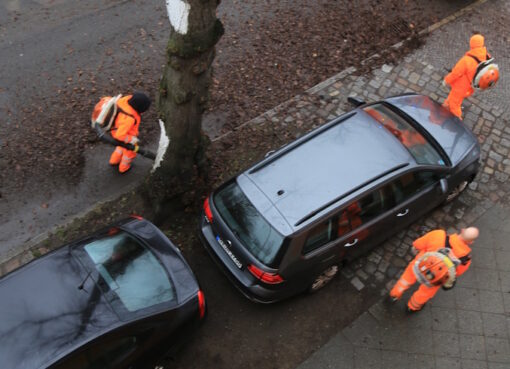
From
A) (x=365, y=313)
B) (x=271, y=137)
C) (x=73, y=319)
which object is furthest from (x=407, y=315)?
(x=73, y=319)

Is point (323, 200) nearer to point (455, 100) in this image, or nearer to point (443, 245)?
point (443, 245)

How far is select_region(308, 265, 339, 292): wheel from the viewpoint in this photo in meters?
6.34

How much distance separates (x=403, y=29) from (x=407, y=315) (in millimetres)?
6149

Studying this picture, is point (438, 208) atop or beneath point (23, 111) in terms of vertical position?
beneath

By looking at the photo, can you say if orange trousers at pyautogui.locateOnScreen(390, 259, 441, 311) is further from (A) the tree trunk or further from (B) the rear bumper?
(A) the tree trunk

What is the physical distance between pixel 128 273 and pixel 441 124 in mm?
4752

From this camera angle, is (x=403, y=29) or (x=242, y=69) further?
(x=403, y=29)

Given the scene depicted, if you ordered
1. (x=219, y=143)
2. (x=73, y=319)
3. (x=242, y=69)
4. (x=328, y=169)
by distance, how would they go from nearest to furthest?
1. (x=73, y=319)
2. (x=328, y=169)
3. (x=219, y=143)
4. (x=242, y=69)

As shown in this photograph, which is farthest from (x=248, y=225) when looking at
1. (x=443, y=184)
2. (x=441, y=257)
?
(x=443, y=184)

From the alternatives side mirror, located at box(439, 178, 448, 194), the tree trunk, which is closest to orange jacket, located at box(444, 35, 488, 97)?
side mirror, located at box(439, 178, 448, 194)

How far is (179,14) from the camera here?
5.32 metres

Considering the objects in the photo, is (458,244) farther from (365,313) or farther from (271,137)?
(271,137)

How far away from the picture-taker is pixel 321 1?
1065 cm

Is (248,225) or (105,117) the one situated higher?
(105,117)
